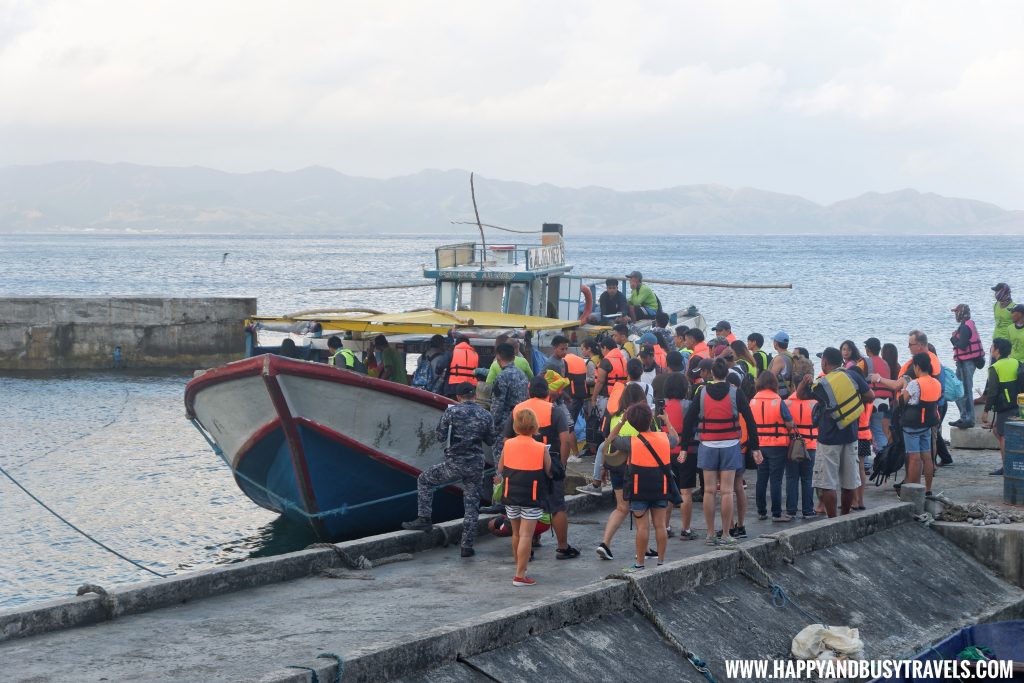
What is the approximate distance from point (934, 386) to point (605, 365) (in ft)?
12.5

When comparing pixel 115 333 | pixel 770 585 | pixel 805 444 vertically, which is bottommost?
pixel 115 333

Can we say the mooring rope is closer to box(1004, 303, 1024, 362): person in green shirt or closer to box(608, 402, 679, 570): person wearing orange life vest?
box(608, 402, 679, 570): person wearing orange life vest

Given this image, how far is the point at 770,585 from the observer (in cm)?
979

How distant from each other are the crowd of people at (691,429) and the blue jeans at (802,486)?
15 mm

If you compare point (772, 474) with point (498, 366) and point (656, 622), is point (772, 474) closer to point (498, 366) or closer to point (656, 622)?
point (498, 366)

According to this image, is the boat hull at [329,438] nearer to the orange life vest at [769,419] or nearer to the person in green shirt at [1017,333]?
the orange life vest at [769,419]

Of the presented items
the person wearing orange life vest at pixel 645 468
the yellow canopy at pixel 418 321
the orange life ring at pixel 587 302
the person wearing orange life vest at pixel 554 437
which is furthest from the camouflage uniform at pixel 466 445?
the orange life ring at pixel 587 302

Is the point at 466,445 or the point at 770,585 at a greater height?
the point at 466,445

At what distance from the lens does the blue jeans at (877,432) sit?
13820 millimetres

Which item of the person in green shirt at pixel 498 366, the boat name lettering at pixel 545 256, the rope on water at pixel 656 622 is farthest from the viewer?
the boat name lettering at pixel 545 256

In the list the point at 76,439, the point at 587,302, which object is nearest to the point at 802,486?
the point at 587,302

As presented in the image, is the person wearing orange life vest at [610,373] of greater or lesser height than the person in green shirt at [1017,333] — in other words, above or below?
below

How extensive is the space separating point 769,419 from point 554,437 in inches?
91.8

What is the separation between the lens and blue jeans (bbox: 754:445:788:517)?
37.3ft
